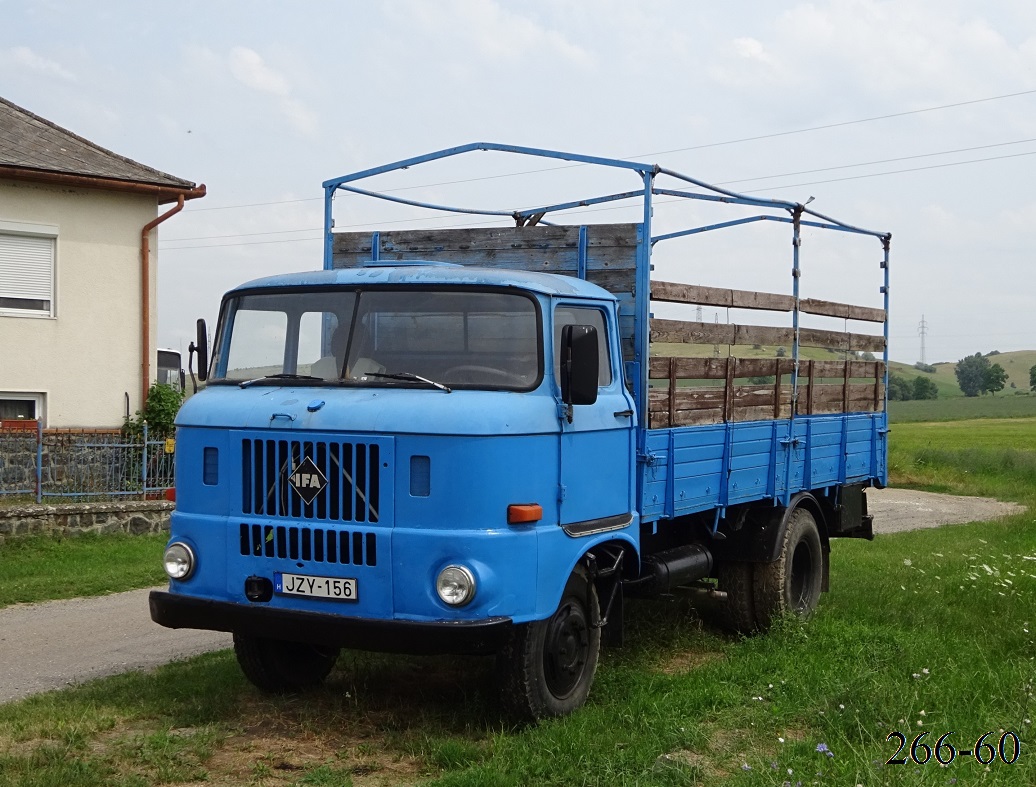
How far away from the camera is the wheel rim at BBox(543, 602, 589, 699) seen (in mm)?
6227

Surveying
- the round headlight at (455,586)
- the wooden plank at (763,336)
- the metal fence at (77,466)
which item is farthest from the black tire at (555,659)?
the metal fence at (77,466)

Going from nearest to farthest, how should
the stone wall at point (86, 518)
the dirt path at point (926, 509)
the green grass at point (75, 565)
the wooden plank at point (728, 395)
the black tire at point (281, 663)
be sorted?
the black tire at point (281, 663), the wooden plank at point (728, 395), the green grass at point (75, 565), the stone wall at point (86, 518), the dirt path at point (926, 509)

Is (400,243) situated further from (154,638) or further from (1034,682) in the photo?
(1034,682)

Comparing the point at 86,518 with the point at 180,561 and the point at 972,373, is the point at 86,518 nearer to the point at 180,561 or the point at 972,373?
the point at 180,561

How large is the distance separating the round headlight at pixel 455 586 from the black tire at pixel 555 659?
0.33 meters

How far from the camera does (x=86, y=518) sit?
14.1 meters

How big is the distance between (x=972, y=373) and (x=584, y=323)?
108838mm

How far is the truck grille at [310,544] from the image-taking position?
5797 mm

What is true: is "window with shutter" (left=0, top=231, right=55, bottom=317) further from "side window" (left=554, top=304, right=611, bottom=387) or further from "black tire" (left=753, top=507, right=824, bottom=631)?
"side window" (left=554, top=304, right=611, bottom=387)

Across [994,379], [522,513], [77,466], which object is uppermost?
[994,379]

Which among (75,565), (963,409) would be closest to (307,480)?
(75,565)

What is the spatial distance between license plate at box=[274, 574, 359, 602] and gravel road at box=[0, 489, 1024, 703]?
2236 millimetres

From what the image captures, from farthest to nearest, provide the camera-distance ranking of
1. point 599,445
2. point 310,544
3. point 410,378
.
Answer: point 599,445
point 410,378
point 310,544

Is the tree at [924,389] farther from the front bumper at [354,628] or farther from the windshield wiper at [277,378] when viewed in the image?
the front bumper at [354,628]
